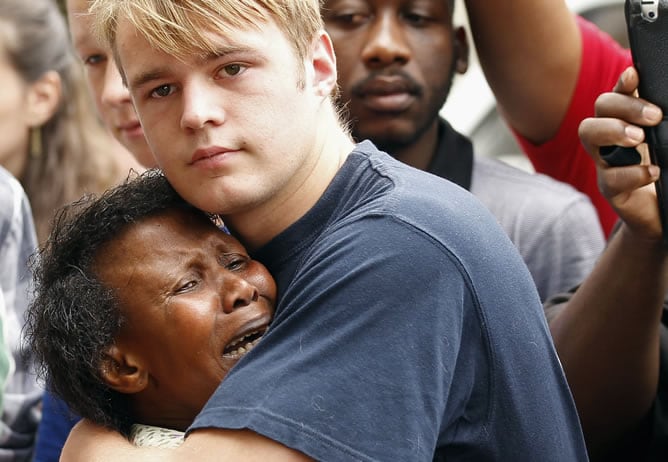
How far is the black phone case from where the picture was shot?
6.91 ft

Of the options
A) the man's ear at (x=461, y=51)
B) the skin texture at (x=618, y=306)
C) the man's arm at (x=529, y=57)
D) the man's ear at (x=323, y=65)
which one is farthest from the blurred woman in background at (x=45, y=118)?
the man's ear at (x=323, y=65)

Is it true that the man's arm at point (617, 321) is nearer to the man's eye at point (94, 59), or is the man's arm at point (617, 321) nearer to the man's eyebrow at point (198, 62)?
the man's eyebrow at point (198, 62)

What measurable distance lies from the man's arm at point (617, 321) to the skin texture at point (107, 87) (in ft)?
4.05

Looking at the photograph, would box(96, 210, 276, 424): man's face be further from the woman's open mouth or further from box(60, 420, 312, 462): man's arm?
box(60, 420, 312, 462): man's arm

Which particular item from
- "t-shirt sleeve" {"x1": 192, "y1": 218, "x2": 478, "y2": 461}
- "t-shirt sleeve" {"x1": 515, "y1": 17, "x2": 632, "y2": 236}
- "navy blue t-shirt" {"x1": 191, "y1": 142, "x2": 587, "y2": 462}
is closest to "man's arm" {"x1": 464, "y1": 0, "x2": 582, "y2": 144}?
"t-shirt sleeve" {"x1": 515, "y1": 17, "x2": 632, "y2": 236}

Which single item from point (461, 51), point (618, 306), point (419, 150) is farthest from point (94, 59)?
point (618, 306)

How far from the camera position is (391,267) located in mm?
1763

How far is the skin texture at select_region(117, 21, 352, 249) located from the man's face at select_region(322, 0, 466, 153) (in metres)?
1.17

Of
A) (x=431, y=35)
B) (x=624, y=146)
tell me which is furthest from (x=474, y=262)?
(x=431, y=35)

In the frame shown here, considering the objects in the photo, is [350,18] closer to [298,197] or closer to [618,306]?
[618,306]

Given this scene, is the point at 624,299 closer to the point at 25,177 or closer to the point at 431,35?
the point at 431,35

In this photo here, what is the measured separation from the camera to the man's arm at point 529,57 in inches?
119

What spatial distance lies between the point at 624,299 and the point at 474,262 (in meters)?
0.78

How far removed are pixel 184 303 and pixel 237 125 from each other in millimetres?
348
